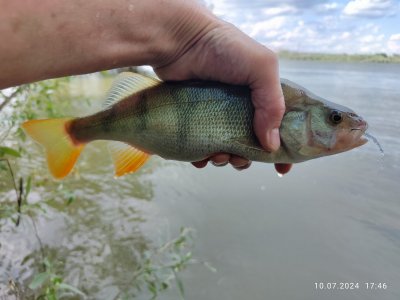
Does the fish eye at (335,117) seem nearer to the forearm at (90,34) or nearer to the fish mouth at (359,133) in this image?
the fish mouth at (359,133)

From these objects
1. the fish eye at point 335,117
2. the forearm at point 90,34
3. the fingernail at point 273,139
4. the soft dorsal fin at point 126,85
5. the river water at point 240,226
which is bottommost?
the river water at point 240,226

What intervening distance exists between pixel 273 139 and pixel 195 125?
398 millimetres

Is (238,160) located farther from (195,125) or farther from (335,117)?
(335,117)

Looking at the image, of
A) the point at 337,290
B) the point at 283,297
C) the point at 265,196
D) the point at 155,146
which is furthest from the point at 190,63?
the point at 265,196

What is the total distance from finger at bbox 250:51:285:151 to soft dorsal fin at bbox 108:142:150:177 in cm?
69

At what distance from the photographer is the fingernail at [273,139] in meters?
2.23

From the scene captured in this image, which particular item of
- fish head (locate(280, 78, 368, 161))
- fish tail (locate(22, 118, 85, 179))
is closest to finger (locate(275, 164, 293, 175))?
fish head (locate(280, 78, 368, 161))

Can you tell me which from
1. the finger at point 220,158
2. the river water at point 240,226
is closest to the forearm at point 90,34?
the finger at point 220,158

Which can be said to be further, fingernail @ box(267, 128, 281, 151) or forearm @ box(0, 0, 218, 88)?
fingernail @ box(267, 128, 281, 151)

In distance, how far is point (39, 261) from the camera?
4441mm

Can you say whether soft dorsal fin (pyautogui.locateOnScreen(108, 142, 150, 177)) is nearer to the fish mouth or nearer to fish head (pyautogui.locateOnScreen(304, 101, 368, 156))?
fish head (pyautogui.locateOnScreen(304, 101, 368, 156))

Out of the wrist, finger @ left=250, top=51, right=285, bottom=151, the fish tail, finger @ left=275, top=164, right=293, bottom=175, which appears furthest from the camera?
finger @ left=275, top=164, right=293, bottom=175

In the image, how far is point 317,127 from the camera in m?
2.26

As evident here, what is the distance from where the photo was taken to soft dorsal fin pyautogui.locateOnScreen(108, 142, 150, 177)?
101 inches
